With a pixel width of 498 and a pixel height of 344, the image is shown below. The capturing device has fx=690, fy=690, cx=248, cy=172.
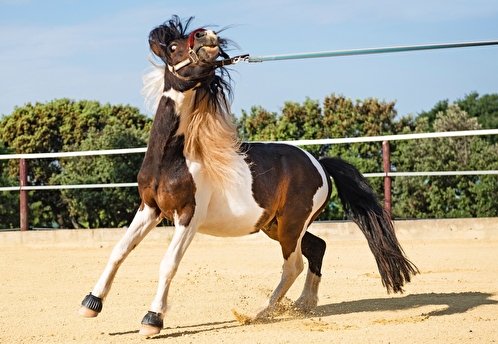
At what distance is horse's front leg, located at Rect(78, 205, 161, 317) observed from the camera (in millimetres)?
4512

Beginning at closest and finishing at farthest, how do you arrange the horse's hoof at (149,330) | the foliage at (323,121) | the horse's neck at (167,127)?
the horse's hoof at (149,330) < the horse's neck at (167,127) < the foliage at (323,121)

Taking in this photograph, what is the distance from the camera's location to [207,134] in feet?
15.3

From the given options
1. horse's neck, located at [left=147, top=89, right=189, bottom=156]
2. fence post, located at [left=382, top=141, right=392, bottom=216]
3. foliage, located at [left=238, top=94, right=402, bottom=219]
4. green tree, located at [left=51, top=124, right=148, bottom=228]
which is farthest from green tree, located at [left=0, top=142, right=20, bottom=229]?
horse's neck, located at [left=147, top=89, right=189, bottom=156]

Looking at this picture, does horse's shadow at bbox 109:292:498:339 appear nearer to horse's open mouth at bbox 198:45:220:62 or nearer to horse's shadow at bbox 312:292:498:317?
horse's shadow at bbox 312:292:498:317

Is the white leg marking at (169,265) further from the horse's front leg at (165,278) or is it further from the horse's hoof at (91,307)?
the horse's hoof at (91,307)

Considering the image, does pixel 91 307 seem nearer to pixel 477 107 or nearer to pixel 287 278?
pixel 287 278

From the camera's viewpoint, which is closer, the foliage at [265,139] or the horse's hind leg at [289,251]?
the horse's hind leg at [289,251]

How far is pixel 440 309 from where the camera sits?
5113mm

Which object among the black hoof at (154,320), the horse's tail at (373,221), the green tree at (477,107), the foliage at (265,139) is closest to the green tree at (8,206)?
the foliage at (265,139)

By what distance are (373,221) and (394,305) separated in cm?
71

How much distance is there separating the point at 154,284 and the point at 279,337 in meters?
2.58

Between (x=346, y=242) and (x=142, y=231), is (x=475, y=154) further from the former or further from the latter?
(x=142, y=231)

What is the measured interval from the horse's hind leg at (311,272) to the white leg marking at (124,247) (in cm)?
141

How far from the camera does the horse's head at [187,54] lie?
448 cm
